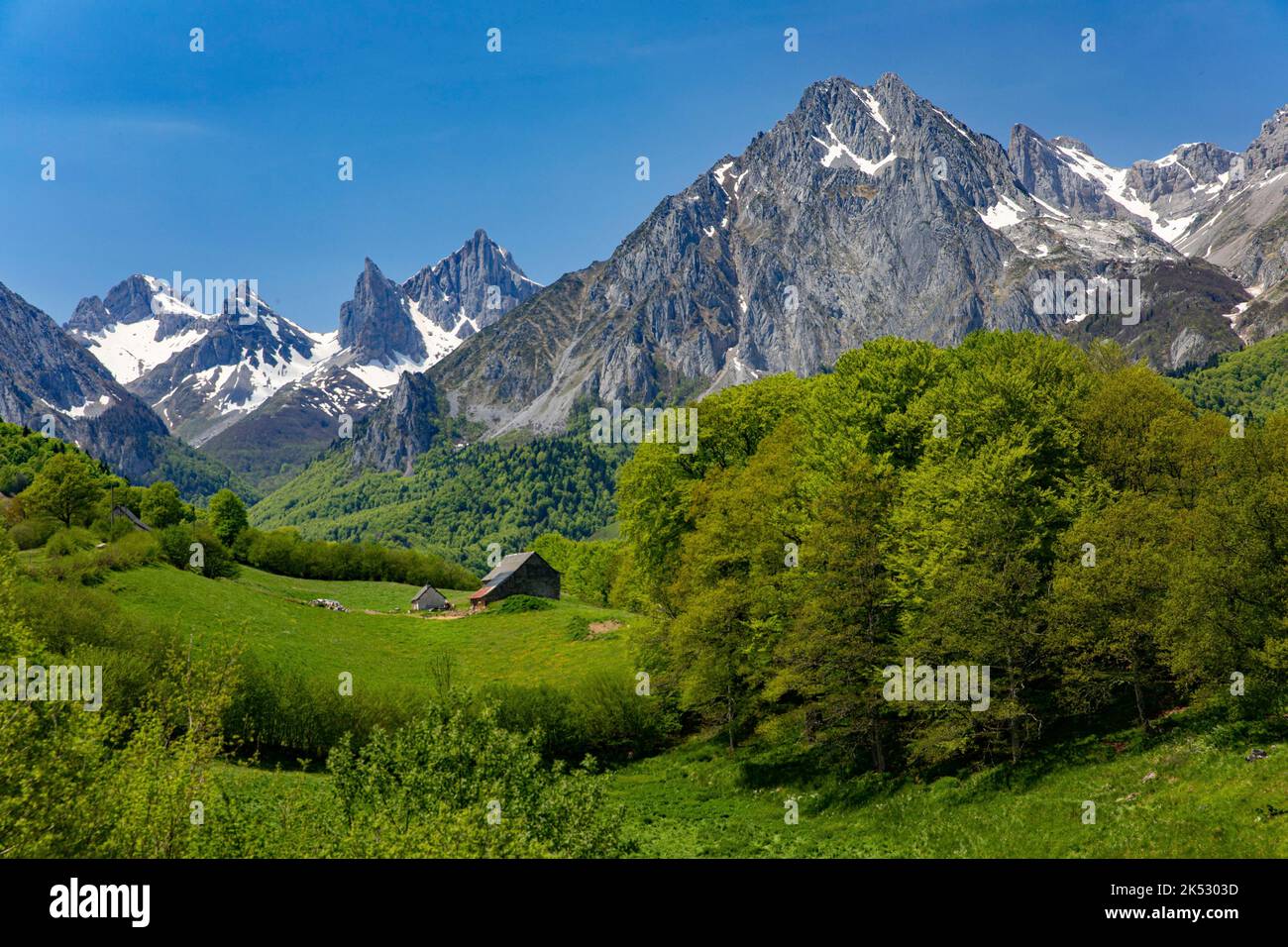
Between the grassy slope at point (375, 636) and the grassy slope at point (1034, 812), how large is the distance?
21.3m

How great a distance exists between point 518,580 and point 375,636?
3821cm

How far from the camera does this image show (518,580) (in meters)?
121

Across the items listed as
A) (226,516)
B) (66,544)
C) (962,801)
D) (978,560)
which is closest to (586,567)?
(226,516)

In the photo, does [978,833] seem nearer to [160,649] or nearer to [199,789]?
[199,789]

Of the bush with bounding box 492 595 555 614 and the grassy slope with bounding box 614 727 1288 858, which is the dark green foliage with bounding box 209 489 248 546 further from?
the grassy slope with bounding box 614 727 1288 858

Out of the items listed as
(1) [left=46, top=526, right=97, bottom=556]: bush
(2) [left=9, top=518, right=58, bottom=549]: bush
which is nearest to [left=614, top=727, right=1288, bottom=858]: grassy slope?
(1) [left=46, top=526, right=97, bottom=556]: bush

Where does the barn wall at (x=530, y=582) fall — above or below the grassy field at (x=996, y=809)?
above

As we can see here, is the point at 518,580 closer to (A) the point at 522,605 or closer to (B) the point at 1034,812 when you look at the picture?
(A) the point at 522,605

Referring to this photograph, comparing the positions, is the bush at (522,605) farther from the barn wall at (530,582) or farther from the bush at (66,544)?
the bush at (66,544)

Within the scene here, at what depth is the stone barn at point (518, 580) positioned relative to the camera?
118 metres

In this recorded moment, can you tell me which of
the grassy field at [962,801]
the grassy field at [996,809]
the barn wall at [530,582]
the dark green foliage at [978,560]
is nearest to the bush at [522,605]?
the barn wall at [530,582]
